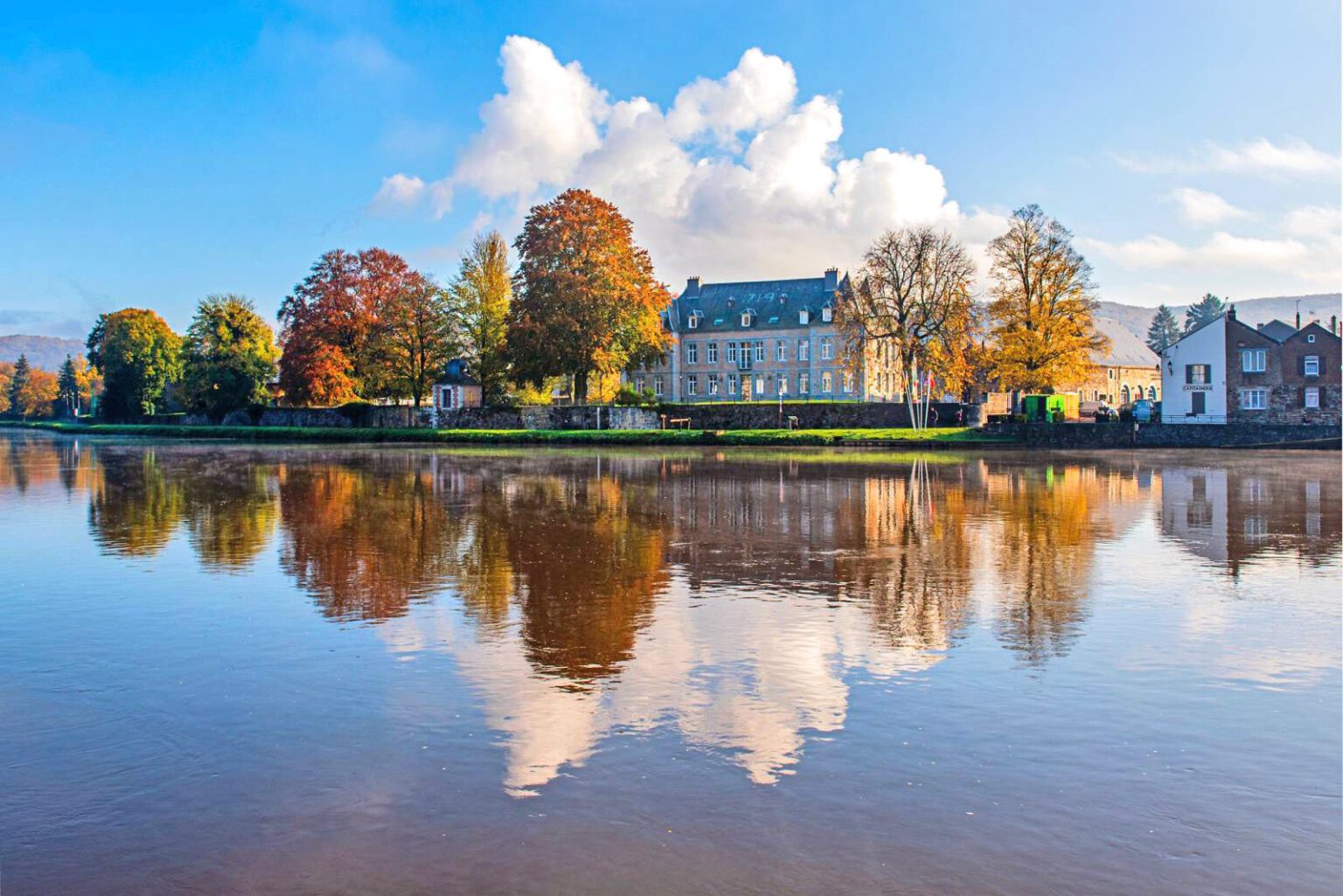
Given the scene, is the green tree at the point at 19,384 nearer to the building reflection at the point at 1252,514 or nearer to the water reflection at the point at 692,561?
the water reflection at the point at 692,561

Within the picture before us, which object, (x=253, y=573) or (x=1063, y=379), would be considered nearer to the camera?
(x=253, y=573)

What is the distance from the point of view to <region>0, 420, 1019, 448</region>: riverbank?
57625 millimetres

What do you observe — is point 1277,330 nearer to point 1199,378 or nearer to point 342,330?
point 1199,378

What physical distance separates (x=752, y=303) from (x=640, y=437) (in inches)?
1659

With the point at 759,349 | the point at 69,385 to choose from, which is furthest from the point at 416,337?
the point at 69,385

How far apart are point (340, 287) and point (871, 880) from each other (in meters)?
81.6

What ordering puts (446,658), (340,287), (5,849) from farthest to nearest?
(340,287), (446,658), (5,849)

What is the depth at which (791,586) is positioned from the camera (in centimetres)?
1362

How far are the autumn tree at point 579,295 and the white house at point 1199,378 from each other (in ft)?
119

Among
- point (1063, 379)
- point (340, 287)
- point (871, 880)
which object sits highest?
point (340, 287)

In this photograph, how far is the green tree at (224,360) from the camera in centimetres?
8350

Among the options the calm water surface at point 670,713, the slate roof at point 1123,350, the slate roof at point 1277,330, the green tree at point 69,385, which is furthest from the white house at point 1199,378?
the green tree at point 69,385

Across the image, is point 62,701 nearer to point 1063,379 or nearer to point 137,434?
point 1063,379

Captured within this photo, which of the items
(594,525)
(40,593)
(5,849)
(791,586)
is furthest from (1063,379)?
(5,849)
